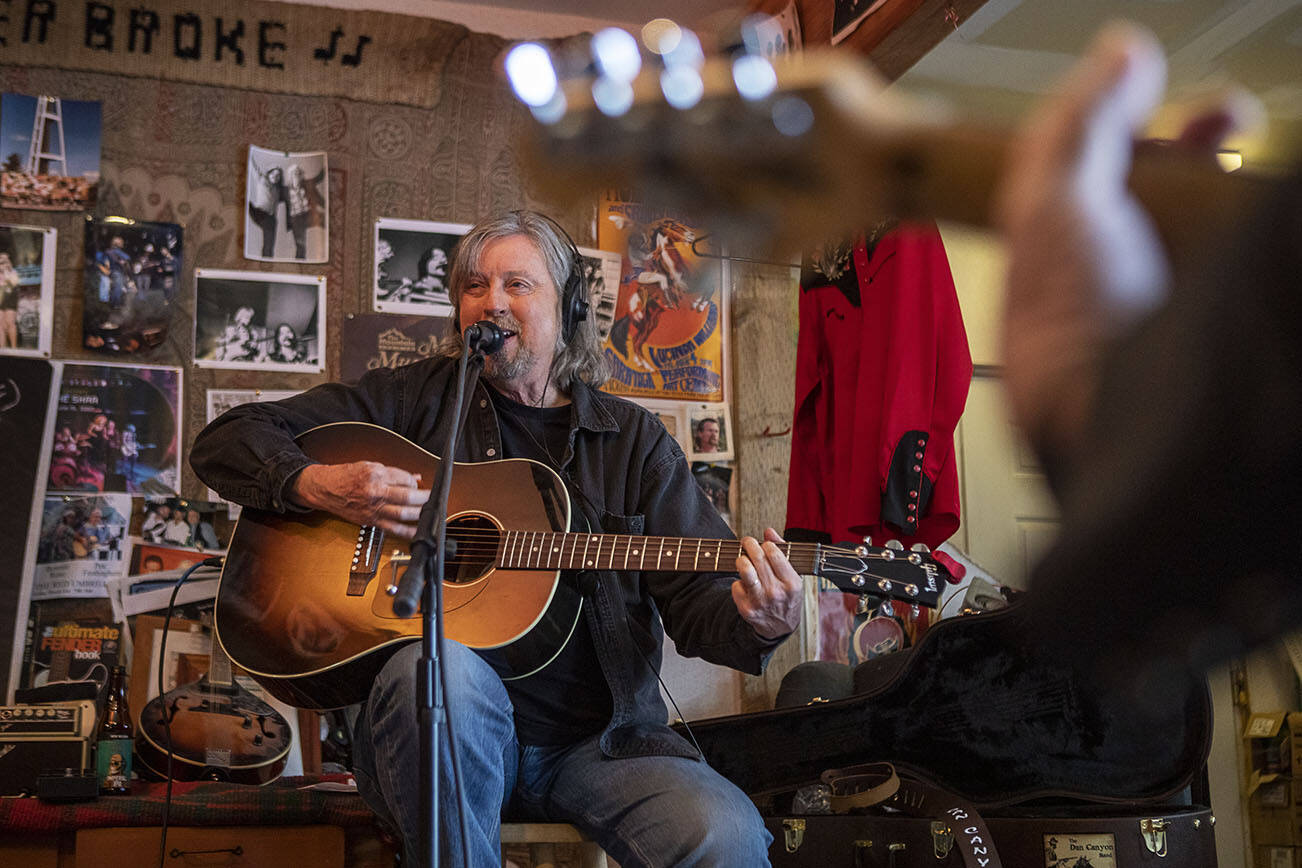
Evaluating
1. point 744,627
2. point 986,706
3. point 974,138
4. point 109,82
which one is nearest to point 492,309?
point 744,627

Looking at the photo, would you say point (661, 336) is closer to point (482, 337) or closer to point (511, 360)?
point (511, 360)

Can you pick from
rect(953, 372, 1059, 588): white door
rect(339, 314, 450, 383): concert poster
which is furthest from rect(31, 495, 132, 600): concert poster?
rect(953, 372, 1059, 588): white door

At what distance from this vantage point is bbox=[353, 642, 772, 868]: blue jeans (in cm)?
160

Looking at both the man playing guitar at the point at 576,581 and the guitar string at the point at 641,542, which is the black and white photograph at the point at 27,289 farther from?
the guitar string at the point at 641,542

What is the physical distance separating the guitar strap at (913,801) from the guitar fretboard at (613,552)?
64 cm

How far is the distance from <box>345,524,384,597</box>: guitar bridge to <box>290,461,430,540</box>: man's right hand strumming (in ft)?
0.07

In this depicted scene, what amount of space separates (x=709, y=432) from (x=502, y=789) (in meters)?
1.61

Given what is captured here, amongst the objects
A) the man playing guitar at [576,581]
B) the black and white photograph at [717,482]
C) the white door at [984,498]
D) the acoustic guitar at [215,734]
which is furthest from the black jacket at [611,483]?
the white door at [984,498]

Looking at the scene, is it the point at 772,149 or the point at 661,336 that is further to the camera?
the point at 661,336

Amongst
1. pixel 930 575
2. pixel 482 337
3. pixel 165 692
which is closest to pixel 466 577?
pixel 482 337

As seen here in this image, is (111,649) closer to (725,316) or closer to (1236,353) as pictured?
(725,316)

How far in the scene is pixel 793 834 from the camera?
2.16 m

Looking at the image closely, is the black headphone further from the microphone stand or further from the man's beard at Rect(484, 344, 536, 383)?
the microphone stand

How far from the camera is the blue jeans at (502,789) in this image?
5.24 ft
